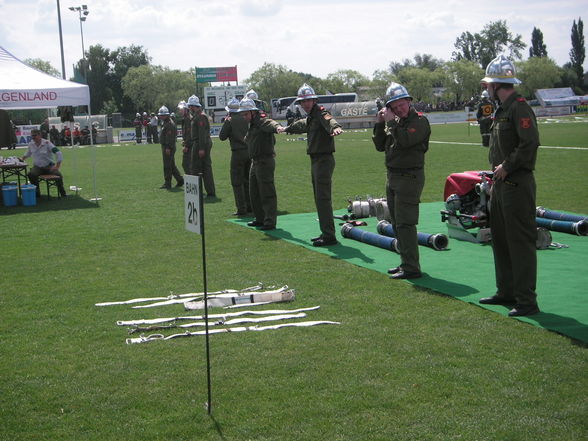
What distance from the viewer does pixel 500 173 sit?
270 inches

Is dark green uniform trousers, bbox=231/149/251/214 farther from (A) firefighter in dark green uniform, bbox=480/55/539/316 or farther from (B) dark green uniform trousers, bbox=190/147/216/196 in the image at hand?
(A) firefighter in dark green uniform, bbox=480/55/539/316

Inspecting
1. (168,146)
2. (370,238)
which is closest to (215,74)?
(168,146)

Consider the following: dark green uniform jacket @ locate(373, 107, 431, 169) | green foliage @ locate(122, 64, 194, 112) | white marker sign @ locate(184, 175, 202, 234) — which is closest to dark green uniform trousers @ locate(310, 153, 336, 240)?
dark green uniform jacket @ locate(373, 107, 431, 169)

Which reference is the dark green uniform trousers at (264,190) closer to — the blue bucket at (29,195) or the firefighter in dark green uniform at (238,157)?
the firefighter in dark green uniform at (238,157)

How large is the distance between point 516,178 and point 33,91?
13.4m

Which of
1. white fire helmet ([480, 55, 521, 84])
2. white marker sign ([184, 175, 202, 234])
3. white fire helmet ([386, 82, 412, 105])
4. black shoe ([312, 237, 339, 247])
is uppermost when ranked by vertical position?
white fire helmet ([480, 55, 521, 84])

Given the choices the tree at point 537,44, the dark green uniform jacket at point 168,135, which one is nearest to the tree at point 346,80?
the tree at point 537,44

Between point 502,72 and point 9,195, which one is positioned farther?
point 9,195

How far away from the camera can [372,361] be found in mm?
5855

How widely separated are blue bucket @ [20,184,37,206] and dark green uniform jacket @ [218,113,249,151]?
5.75 m

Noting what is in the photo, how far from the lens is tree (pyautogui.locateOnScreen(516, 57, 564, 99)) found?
106750 mm

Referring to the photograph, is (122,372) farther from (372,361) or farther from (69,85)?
(69,85)

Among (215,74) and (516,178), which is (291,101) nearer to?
(215,74)

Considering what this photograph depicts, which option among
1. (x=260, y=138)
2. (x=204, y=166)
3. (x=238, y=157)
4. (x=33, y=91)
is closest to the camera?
(x=260, y=138)
